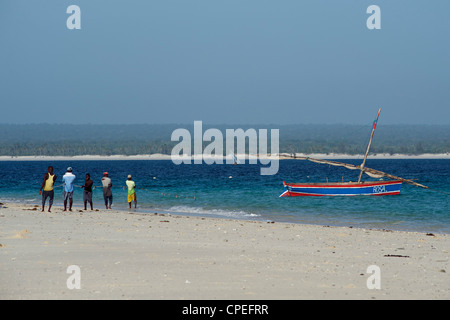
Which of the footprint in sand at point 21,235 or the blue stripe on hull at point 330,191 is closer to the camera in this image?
the footprint in sand at point 21,235

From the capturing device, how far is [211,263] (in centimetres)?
1171

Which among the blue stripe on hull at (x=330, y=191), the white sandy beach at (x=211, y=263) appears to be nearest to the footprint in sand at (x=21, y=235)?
the white sandy beach at (x=211, y=263)

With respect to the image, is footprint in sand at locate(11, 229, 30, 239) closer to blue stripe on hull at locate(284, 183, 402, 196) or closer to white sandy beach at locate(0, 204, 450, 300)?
white sandy beach at locate(0, 204, 450, 300)

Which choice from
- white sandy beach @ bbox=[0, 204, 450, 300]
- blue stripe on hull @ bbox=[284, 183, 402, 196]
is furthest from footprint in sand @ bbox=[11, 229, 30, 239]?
blue stripe on hull @ bbox=[284, 183, 402, 196]

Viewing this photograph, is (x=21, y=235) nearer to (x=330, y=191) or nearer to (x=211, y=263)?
(x=211, y=263)

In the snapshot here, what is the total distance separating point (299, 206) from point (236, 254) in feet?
72.2

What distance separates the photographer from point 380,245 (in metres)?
15.5

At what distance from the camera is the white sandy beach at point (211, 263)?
930cm

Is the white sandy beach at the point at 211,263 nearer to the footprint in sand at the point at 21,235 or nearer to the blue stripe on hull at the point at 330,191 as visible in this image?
the footprint in sand at the point at 21,235

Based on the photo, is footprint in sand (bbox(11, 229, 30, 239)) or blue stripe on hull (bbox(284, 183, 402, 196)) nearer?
footprint in sand (bbox(11, 229, 30, 239))

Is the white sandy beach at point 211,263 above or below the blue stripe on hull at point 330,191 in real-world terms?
above

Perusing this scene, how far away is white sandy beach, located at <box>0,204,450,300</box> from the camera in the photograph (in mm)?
9305
